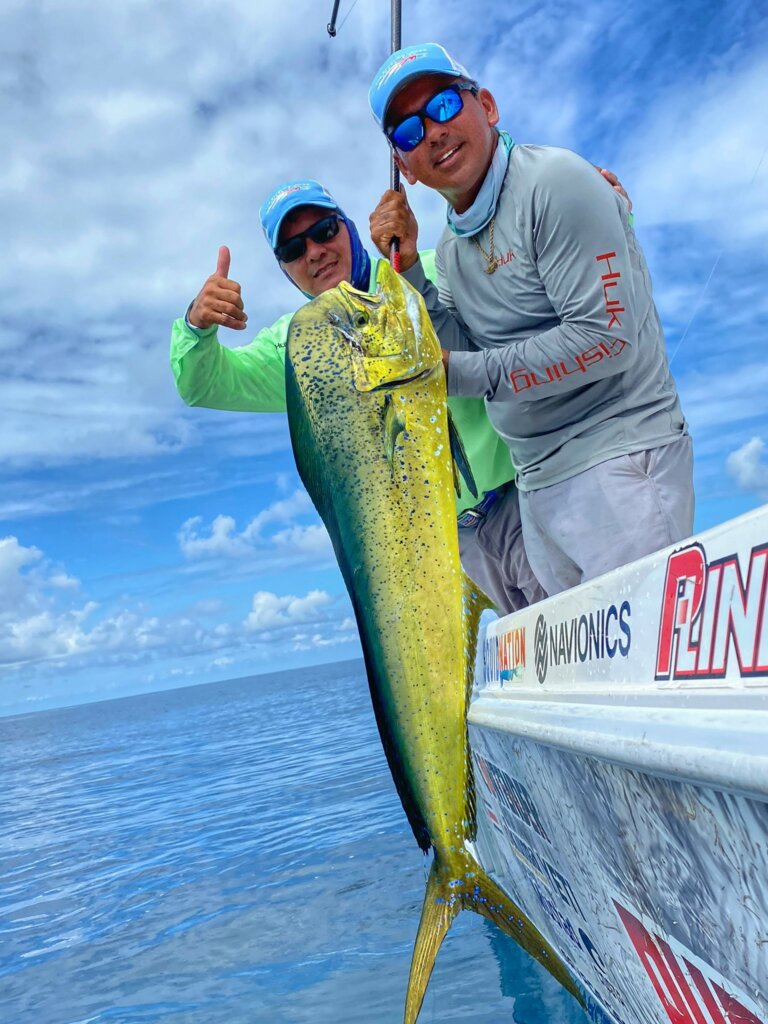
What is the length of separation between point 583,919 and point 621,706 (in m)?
1.10

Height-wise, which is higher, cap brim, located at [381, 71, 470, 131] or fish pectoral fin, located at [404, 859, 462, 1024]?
cap brim, located at [381, 71, 470, 131]

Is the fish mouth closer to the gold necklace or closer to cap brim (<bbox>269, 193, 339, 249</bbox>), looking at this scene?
the gold necklace

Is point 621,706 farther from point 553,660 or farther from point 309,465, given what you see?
point 309,465

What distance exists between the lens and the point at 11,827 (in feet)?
50.1

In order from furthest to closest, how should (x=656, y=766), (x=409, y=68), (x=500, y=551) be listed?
(x=500, y=551)
(x=409, y=68)
(x=656, y=766)

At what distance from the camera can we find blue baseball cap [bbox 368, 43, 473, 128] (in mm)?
3072

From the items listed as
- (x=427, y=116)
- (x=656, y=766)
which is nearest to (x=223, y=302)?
(x=427, y=116)

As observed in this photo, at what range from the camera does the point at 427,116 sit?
3.12 m

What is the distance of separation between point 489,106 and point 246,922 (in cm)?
507

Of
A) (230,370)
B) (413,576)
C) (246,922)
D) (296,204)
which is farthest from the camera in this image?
(246,922)

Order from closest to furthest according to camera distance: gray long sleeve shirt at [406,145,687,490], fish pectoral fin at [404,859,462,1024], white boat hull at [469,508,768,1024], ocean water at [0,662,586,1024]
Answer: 1. white boat hull at [469,508,768,1024]
2. fish pectoral fin at [404,859,462,1024]
3. gray long sleeve shirt at [406,145,687,490]
4. ocean water at [0,662,586,1024]

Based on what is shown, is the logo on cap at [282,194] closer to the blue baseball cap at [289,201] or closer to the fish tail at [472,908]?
the blue baseball cap at [289,201]

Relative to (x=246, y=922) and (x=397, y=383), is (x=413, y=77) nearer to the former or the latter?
(x=397, y=383)

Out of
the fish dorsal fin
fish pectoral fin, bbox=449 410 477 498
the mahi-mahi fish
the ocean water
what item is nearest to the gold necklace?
the mahi-mahi fish
